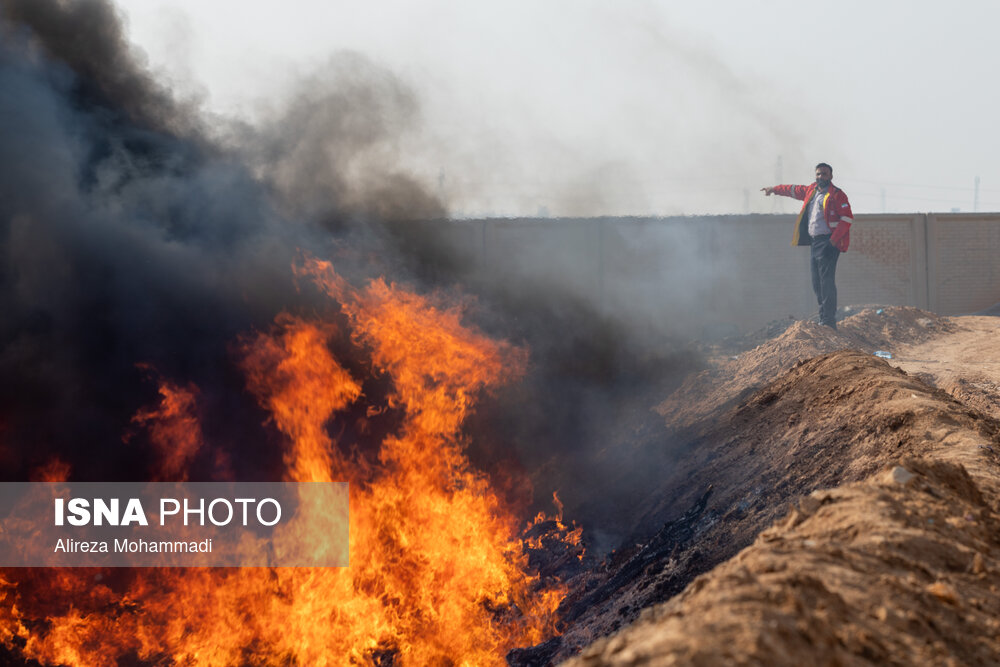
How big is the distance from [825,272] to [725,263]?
18.4 ft

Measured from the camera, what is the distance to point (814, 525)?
2973mm

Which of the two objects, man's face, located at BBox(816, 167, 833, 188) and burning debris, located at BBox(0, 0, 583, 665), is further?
man's face, located at BBox(816, 167, 833, 188)

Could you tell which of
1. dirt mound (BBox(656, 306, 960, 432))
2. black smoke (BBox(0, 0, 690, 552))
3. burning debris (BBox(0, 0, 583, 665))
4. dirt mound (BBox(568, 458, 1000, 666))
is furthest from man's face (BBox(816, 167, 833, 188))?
dirt mound (BBox(568, 458, 1000, 666))

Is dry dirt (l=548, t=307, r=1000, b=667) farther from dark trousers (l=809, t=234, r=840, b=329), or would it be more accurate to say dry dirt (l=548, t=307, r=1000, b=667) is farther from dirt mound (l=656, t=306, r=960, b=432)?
dark trousers (l=809, t=234, r=840, b=329)

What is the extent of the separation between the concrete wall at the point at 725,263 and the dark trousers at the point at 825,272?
13.4 ft

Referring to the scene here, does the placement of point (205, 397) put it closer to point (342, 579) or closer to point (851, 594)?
point (342, 579)

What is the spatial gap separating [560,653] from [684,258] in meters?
12.5

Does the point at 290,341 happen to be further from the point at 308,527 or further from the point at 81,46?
the point at 81,46

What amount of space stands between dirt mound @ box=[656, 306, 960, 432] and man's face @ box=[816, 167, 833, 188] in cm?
221

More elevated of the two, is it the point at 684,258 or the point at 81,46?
the point at 81,46

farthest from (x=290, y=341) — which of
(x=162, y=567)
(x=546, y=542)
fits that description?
(x=546, y=542)

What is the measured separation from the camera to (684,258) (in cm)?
1580

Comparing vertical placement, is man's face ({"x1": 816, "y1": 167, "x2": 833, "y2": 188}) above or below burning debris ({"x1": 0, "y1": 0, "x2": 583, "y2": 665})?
above

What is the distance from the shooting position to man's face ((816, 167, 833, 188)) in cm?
991
